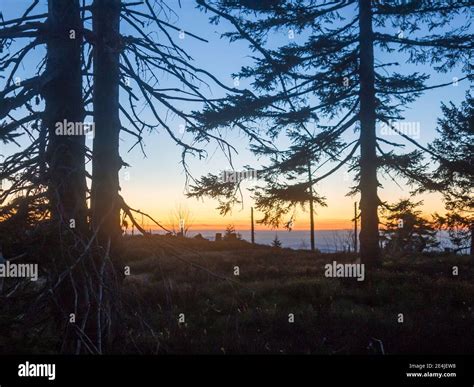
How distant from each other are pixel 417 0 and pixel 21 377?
47.1ft

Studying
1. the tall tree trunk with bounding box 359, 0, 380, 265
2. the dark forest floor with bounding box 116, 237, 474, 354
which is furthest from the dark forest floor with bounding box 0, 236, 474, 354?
the tall tree trunk with bounding box 359, 0, 380, 265

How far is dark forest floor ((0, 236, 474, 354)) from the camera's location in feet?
13.2

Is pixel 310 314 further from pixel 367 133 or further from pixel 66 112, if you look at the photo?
pixel 367 133

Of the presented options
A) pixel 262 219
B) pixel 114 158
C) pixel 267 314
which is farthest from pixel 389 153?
pixel 114 158

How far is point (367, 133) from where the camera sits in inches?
550

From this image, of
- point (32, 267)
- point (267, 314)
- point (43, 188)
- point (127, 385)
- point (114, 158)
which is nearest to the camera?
point (127, 385)

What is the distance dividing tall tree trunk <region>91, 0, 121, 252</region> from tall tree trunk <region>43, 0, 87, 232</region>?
0.14m

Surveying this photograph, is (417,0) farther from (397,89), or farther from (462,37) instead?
(397,89)

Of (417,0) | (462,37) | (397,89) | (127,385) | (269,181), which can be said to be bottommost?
(127,385)

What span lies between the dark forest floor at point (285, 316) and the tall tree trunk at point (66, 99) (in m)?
0.86

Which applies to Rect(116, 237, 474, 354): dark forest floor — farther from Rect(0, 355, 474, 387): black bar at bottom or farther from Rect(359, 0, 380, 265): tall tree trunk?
Rect(359, 0, 380, 265): tall tree trunk

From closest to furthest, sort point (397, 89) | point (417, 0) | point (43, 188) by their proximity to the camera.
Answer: point (43, 188) < point (417, 0) < point (397, 89)

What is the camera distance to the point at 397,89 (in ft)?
49.5

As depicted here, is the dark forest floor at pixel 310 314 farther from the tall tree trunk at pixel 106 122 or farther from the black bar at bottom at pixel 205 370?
the black bar at bottom at pixel 205 370
